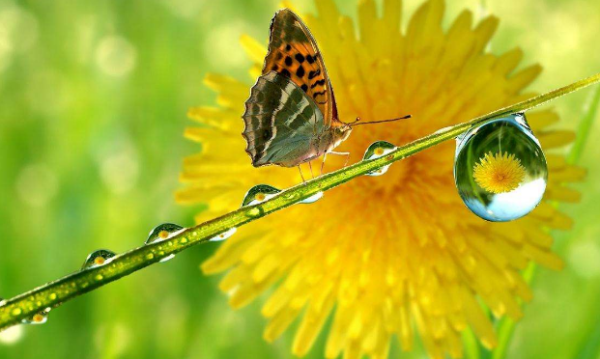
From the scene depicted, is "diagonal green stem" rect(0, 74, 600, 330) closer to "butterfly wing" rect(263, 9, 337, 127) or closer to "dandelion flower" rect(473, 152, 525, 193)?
"dandelion flower" rect(473, 152, 525, 193)

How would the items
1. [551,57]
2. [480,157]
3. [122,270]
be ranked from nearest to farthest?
[122,270], [480,157], [551,57]

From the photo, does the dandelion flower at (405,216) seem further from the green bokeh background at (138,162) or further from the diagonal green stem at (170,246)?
A: the diagonal green stem at (170,246)

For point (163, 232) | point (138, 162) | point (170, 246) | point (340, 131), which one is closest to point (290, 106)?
point (340, 131)

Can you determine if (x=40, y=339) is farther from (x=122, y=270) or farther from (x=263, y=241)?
(x=122, y=270)

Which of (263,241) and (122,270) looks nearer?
(122,270)

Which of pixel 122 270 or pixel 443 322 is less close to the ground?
pixel 443 322

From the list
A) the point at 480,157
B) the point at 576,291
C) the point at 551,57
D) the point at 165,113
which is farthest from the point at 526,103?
the point at 551,57

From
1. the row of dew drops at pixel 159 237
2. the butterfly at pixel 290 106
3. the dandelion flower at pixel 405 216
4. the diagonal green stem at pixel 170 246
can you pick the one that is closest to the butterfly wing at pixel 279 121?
the butterfly at pixel 290 106
